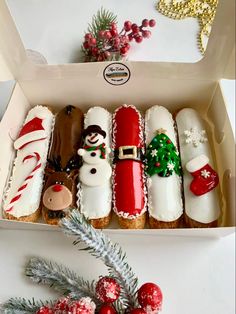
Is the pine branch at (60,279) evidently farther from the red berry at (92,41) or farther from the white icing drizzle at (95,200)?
the red berry at (92,41)

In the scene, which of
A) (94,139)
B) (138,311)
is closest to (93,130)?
(94,139)

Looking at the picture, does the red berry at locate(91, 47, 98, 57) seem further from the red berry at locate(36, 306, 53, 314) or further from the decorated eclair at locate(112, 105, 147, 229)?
the red berry at locate(36, 306, 53, 314)

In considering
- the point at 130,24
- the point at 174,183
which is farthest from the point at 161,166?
the point at 130,24

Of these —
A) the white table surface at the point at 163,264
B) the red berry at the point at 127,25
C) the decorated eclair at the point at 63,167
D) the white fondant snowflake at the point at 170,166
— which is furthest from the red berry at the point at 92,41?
the white table surface at the point at 163,264

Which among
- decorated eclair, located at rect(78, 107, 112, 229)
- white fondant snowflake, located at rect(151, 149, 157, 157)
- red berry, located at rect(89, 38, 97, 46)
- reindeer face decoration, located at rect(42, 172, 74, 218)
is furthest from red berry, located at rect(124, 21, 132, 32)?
reindeer face decoration, located at rect(42, 172, 74, 218)

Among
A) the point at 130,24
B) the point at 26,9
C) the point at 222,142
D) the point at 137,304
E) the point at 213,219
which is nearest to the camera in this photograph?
the point at 137,304

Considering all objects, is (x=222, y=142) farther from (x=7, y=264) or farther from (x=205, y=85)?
(x=7, y=264)
